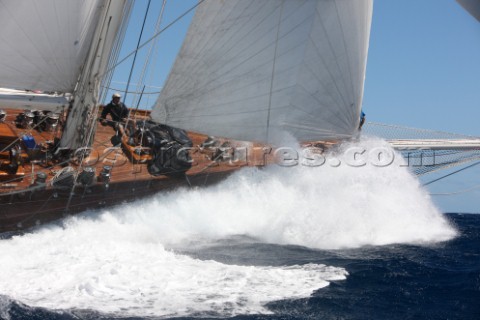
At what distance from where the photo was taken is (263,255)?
10.5 meters

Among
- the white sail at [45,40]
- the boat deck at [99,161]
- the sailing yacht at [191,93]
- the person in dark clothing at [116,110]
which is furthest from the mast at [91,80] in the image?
the person in dark clothing at [116,110]

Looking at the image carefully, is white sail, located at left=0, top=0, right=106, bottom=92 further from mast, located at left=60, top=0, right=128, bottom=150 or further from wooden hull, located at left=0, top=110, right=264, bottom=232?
wooden hull, located at left=0, top=110, right=264, bottom=232

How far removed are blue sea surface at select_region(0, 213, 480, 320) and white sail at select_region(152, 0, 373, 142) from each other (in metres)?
2.26

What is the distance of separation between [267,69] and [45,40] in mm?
3750

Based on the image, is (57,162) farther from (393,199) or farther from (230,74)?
(393,199)

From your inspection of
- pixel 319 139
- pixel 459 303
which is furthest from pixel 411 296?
pixel 319 139

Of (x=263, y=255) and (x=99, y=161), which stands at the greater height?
(x=99, y=161)

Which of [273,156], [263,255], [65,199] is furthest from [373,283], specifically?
[65,199]

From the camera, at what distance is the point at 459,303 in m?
8.34

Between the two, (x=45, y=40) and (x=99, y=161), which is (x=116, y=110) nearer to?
(x=99, y=161)

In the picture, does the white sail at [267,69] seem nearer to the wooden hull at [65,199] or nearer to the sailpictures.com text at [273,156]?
the sailpictures.com text at [273,156]

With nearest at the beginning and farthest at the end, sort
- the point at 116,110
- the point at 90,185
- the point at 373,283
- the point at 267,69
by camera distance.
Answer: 1. the point at 373,283
2. the point at 90,185
3. the point at 267,69
4. the point at 116,110

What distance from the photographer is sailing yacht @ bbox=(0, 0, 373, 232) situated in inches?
426

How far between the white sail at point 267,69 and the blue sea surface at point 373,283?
226 centimetres
